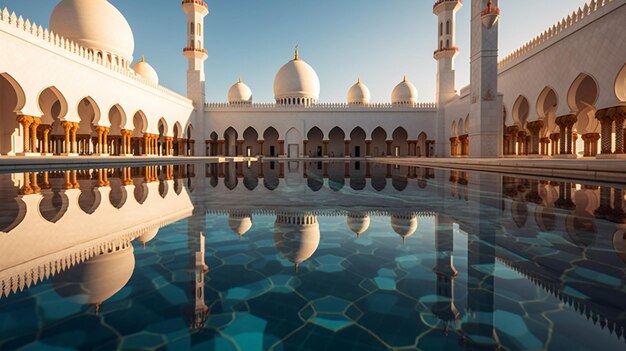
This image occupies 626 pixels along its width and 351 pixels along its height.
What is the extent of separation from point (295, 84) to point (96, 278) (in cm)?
2424

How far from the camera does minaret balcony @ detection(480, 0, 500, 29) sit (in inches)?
408

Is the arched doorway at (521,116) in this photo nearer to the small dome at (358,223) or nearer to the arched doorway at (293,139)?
the arched doorway at (293,139)

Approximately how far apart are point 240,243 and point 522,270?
137cm

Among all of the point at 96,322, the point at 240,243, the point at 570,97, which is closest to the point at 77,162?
the point at 240,243

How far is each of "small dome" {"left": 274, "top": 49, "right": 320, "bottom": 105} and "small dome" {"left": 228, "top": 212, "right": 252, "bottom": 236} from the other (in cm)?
2251

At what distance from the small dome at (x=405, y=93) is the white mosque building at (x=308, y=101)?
0.25 ft

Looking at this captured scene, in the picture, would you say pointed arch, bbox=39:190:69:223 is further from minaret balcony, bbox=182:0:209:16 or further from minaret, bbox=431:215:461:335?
minaret balcony, bbox=182:0:209:16

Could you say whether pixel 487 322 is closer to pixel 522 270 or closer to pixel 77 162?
pixel 522 270

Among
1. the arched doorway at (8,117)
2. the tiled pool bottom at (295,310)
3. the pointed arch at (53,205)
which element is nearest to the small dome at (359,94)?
the arched doorway at (8,117)

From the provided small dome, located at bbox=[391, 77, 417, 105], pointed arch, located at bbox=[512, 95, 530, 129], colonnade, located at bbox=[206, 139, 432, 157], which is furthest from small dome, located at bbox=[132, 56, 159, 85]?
pointed arch, located at bbox=[512, 95, 530, 129]

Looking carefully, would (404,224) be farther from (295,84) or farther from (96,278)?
(295,84)

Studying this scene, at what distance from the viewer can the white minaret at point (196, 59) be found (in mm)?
20578

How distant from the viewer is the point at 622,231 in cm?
215

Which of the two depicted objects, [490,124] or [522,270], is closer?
[522,270]
